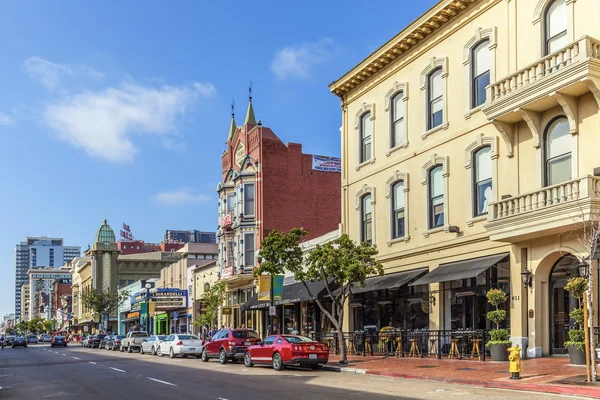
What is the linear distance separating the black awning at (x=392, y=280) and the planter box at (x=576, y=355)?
957cm

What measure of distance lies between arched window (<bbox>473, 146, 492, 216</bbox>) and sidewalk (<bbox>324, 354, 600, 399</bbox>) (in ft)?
18.6

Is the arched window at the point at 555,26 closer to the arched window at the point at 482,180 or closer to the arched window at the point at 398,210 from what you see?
the arched window at the point at 482,180

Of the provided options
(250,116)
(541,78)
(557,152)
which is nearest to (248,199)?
(250,116)

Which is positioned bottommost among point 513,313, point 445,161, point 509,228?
point 513,313

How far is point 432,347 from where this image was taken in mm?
27297

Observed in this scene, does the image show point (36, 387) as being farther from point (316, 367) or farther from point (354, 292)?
point (354, 292)

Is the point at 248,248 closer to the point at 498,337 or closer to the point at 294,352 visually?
the point at 294,352

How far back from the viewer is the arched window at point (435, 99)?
2859 centimetres

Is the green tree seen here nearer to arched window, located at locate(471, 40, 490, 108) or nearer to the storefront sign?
arched window, located at locate(471, 40, 490, 108)

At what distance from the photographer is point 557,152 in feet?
73.6

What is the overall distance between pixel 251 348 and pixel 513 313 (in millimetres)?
9692

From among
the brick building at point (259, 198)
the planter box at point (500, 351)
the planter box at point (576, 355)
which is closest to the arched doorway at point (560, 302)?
the planter box at point (500, 351)

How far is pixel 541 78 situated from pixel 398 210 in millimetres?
10891

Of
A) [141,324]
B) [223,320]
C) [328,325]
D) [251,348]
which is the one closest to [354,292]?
[328,325]
